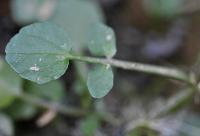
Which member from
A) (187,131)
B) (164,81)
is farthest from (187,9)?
(187,131)

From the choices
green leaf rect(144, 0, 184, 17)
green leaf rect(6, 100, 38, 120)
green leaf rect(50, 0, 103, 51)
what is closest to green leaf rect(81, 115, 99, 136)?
green leaf rect(6, 100, 38, 120)

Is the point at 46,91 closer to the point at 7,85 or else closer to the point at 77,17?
the point at 7,85

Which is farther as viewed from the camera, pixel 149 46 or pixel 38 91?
pixel 149 46

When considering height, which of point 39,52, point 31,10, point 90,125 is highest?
point 31,10

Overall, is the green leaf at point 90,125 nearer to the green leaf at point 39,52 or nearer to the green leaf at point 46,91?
the green leaf at point 46,91

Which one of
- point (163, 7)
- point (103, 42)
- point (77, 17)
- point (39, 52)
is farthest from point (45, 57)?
point (163, 7)

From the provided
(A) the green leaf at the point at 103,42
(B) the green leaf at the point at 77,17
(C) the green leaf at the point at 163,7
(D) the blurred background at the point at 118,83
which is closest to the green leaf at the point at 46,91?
(D) the blurred background at the point at 118,83

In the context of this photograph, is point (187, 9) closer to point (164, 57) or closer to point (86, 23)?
point (164, 57)
